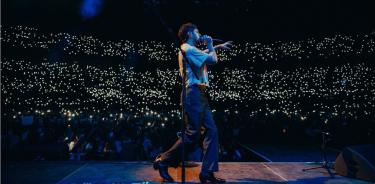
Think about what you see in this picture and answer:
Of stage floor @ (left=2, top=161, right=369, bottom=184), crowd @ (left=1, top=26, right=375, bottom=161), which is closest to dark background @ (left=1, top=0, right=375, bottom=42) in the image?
crowd @ (left=1, top=26, right=375, bottom=161)

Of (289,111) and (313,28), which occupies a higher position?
(313,28)

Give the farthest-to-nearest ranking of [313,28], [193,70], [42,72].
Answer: [42,72] < [313,28] < [193,70]

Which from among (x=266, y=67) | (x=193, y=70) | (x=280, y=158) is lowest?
(x=280, y=158)

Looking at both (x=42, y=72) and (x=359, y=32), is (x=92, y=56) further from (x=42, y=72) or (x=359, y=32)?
(x=359, y=32)

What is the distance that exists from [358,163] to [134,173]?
259 centimetres

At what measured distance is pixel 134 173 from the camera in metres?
3.50

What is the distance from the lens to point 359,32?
9.51 metres

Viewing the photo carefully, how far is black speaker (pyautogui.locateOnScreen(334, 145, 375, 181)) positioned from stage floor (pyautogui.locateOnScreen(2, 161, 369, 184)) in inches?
4.3

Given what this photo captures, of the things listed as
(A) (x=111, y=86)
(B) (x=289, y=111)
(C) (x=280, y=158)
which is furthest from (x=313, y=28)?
(A) (x=111, y=86)

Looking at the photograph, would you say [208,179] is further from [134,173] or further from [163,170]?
[134,173]

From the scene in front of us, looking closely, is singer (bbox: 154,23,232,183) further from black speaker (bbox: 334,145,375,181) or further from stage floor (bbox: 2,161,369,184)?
black speaker (bbox: 334,145,375,181)

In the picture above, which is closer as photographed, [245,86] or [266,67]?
[266,67]

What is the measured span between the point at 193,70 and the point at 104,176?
159 centimetres

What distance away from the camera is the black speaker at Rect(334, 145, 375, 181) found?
10.8 feet
